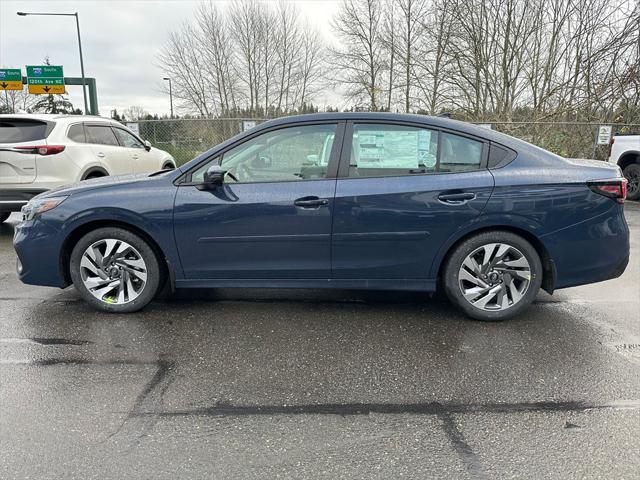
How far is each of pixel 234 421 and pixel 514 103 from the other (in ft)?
59.9

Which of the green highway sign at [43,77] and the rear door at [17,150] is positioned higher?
the green highway sign at [43,77]

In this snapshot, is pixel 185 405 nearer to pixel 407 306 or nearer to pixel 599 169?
pixel 407 306

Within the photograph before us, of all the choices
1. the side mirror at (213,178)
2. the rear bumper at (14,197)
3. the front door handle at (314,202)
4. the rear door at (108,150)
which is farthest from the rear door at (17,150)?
the front door handle at (314,202)

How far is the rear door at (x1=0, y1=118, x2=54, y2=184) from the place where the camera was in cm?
645

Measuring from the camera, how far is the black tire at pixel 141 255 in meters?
3.75

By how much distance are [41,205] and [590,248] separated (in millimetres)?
4377

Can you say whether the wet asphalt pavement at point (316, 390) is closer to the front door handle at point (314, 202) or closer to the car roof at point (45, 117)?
the front door handle at point (314, 202)

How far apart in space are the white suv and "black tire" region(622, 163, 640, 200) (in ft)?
35.3

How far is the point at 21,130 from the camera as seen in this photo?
21.8ft

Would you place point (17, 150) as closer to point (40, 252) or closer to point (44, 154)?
point (44, 154)

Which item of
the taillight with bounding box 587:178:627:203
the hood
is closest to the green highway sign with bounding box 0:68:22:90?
the hood

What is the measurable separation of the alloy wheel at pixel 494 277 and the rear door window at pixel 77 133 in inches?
245

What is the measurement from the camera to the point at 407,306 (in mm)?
4125

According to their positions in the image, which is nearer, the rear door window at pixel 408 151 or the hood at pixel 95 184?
the rear door window at pixel 408 151
